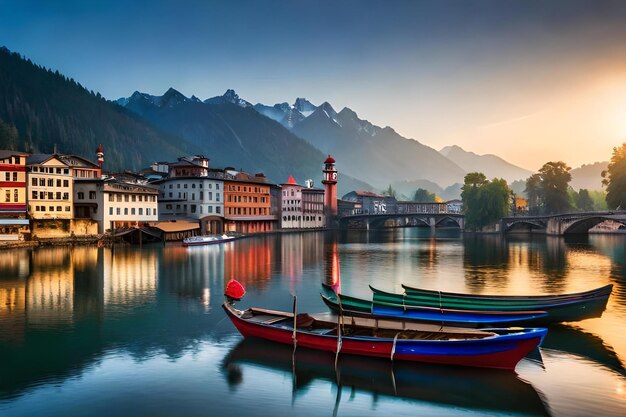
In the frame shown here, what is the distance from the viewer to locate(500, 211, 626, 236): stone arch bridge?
107444 millimetres

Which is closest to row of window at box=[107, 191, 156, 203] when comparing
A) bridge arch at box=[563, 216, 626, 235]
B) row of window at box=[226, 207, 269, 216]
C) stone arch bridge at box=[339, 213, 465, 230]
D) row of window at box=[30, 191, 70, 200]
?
row of window at box=[30, 191, 70, 200]

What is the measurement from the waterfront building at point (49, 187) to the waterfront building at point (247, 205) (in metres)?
37.3

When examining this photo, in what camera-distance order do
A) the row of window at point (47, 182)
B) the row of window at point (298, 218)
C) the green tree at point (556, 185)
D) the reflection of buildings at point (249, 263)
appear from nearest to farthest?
the reflection of buildings at point (249, 263)
the row of window at point (47, 182)
the green tree at point (556, 185)
the row of window at point (298, 218)

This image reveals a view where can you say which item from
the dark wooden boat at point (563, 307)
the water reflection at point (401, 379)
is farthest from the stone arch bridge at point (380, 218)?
the water reflection at point (401, 379)

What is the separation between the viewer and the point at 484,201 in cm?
13562

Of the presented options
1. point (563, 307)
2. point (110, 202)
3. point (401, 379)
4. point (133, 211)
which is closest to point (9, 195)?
point (110, 202)

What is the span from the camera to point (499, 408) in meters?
20.6

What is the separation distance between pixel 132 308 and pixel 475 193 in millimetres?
118341

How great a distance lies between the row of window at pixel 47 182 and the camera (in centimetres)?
8825

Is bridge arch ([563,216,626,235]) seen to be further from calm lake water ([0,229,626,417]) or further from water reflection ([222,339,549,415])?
water reflection ([222,339,549,415])

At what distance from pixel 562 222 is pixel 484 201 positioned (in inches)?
816

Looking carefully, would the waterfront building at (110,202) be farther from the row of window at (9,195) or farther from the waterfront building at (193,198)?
the waterfront building at (193,198)

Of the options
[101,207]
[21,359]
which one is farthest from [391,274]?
[101,207]

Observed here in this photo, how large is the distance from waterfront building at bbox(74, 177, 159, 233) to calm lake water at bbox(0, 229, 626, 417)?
4113 centimetres
